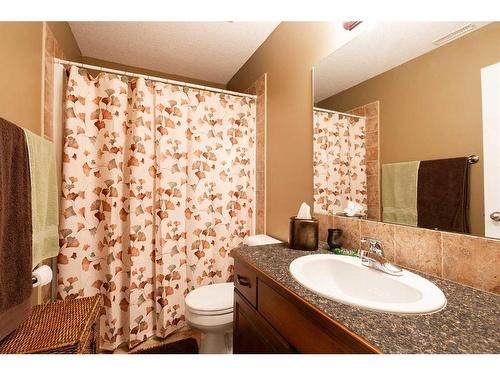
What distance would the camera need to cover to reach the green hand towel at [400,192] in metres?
0.92

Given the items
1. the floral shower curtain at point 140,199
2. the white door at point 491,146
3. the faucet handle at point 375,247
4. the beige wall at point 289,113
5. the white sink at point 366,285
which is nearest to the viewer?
the white sink at point 366,285

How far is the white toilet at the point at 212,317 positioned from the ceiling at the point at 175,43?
6.19ft

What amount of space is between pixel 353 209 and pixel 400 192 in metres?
0.24

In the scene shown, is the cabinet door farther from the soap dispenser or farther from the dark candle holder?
the dark candle holder

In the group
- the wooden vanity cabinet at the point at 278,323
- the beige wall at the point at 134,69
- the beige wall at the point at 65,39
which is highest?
the beige wall at the point at 134,69

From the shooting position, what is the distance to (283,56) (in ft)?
5.42

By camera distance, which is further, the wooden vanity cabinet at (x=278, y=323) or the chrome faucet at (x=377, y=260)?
the chrome faucet at (x=377, y=260)

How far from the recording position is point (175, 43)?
6.31ft

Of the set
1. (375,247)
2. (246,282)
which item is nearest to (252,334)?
(246,282)

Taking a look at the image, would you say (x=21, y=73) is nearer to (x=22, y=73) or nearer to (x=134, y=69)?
(x=22, y=73)

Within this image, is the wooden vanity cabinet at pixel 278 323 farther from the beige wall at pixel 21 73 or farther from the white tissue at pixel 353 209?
the beige wall at pixel 21 73

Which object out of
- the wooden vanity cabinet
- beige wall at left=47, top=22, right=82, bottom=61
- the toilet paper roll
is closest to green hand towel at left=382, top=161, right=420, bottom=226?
the wooden vanity cabinet

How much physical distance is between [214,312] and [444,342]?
1.12m

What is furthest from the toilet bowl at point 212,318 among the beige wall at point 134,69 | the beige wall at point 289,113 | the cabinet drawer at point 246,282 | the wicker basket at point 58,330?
the beige wall at point 134,69
